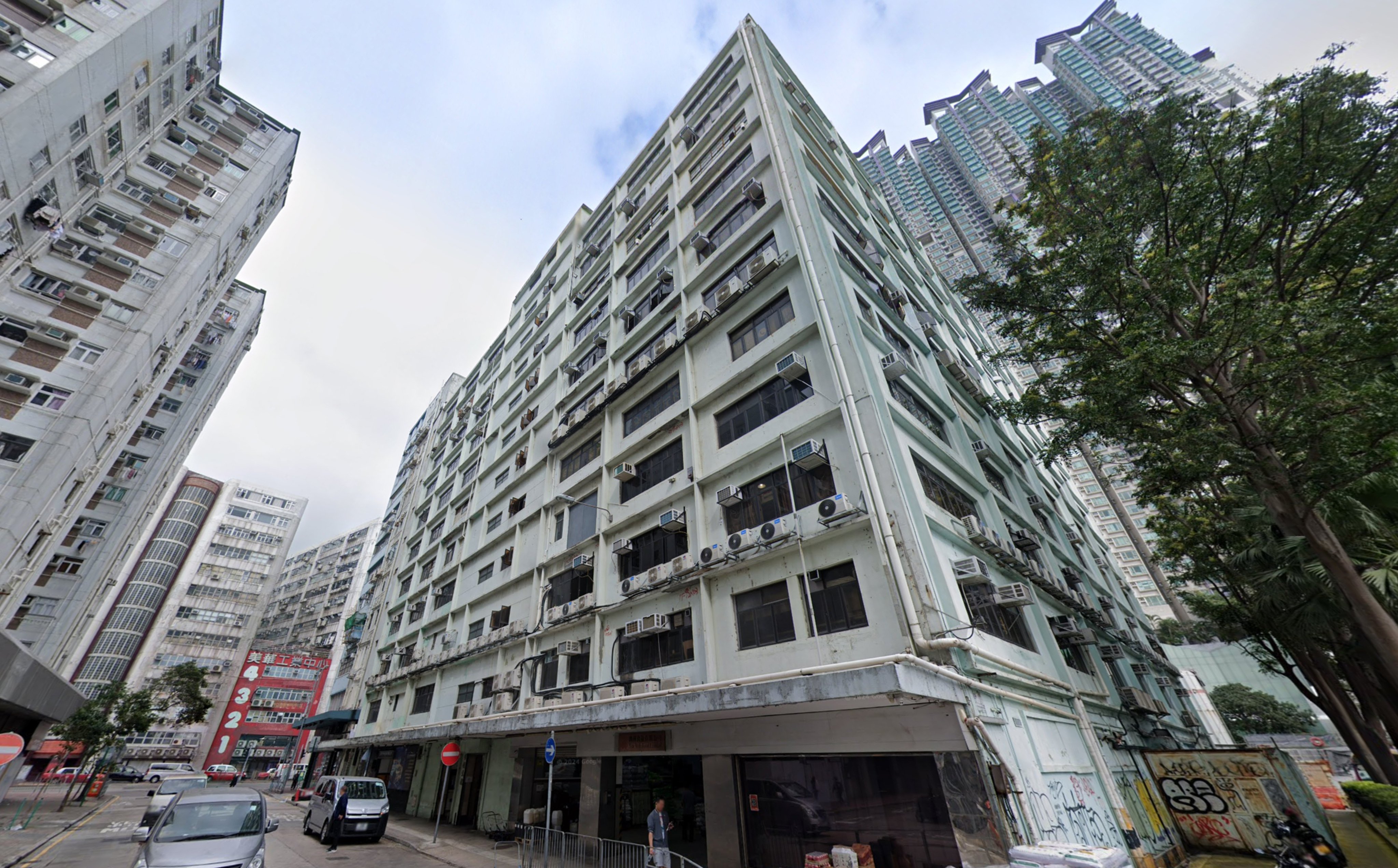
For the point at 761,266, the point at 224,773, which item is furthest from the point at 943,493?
the point at 224,773

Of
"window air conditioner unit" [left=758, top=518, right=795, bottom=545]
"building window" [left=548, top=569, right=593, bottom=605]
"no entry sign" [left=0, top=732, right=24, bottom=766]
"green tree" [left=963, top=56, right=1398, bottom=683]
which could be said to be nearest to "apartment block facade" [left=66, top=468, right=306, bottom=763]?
"no entry sign" [left=0, top=732, right=24, bottom=766]

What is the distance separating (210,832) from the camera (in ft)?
28.5

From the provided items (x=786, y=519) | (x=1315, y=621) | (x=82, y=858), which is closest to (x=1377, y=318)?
(x=1315, y=621)

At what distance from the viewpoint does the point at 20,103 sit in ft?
60.1

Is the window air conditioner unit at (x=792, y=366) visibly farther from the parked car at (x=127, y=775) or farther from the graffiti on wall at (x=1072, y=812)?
the parked car at (x=127, y=775)

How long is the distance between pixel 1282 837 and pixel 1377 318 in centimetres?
1151

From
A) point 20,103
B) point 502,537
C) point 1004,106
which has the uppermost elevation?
point 1004,106

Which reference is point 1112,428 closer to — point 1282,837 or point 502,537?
point 1282,837

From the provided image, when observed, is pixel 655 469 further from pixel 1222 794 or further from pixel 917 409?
pixel 1222 794

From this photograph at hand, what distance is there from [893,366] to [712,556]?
684 centimetres

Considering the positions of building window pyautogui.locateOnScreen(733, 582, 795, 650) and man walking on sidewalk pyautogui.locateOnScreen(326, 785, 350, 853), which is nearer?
building window pyautogui.locateOnScreen(733, 582, 795, 650)

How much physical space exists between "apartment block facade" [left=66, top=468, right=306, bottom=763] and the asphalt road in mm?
46753

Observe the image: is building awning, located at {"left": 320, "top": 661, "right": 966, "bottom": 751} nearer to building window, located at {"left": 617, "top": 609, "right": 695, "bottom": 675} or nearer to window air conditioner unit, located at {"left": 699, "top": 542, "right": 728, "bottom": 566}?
building window, located at {"left": 617, "top": 609, "right": 695, "bottom": 675}

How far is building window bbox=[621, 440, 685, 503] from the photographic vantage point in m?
16.5
